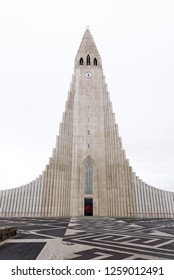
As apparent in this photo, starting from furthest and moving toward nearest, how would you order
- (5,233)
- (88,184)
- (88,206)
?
(88,184), (88,206), (5,233)

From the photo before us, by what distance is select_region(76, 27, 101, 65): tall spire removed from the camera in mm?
45494

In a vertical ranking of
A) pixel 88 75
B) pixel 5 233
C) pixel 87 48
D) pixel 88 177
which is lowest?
pixel 5 233

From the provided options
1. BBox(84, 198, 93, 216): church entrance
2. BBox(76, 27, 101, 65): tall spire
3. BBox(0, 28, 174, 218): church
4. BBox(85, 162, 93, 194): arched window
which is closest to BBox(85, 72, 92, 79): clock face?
BBox(76, 27, 101, 65): tall spire

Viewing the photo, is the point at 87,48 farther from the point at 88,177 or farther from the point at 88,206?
the point at 88,206

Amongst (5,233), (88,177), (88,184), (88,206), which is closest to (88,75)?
(88,177)

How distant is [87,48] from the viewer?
4612cm

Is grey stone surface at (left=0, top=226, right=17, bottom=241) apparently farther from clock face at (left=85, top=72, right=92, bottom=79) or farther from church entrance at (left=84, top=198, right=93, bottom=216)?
clock face at (left=85, top=72, right=92, bottom=79)

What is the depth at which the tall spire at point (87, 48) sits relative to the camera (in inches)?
1791

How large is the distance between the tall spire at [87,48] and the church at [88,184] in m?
14.9

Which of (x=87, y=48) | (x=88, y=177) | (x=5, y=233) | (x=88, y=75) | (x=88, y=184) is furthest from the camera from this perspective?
(x=87, y=48)

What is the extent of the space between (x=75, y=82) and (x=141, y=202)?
28.3 m

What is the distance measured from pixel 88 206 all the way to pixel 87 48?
36301mm

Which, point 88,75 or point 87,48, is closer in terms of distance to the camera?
point 88,75

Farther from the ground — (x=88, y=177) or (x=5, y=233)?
(x=88, y=177)
